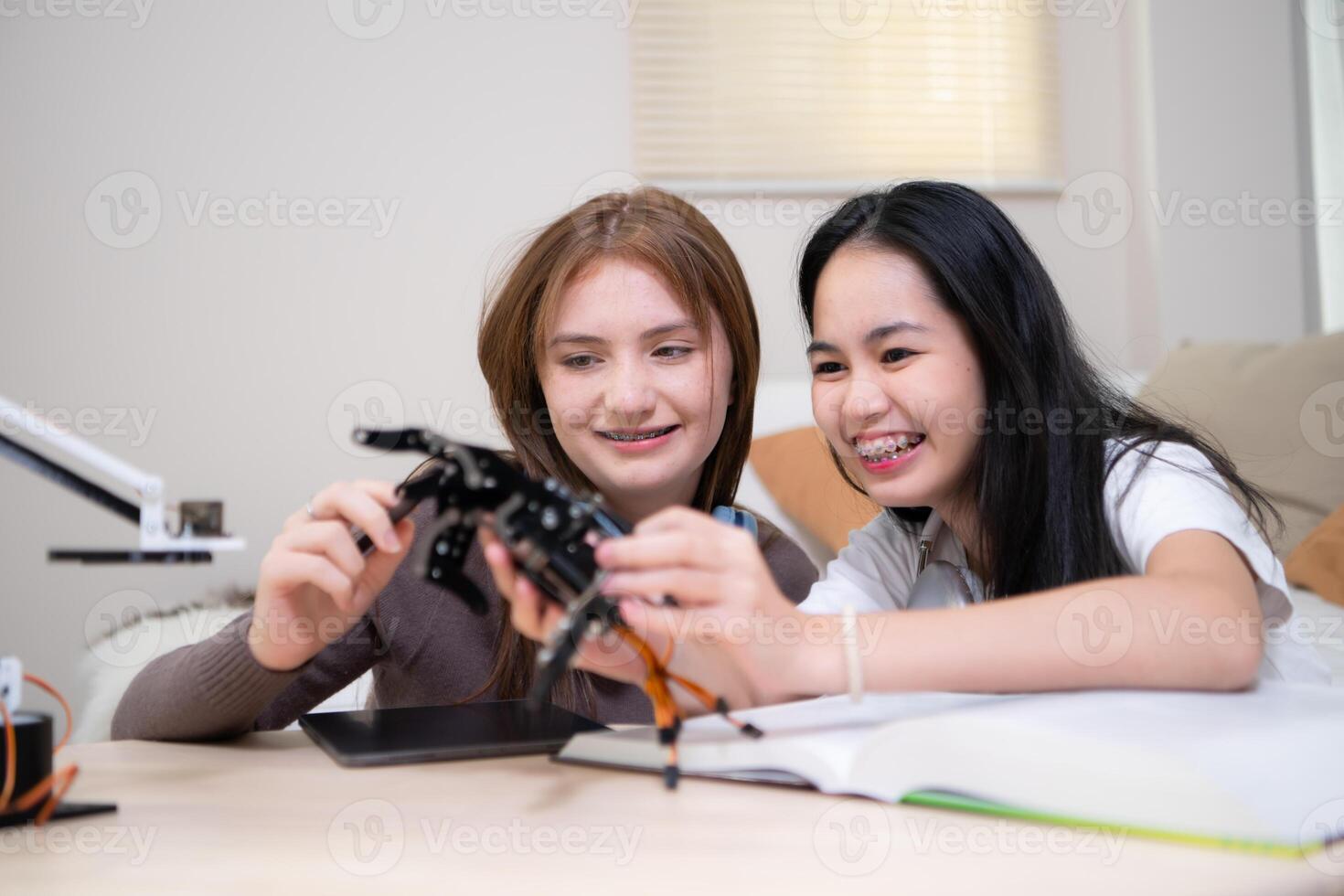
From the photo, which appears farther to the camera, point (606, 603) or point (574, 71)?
point (574, 71)

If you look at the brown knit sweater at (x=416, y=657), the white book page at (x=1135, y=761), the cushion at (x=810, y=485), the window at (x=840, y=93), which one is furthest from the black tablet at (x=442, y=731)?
the window at (x=840, y=93)

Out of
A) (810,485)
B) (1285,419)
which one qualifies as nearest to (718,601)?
(810,485)

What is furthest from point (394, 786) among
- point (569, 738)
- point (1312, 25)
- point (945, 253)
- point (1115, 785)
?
point (1312, 25)

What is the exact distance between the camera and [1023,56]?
250 cm

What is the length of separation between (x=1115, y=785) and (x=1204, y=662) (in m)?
0.24

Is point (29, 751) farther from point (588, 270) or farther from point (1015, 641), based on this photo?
point (588, 270)

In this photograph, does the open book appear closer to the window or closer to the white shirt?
the white shirt

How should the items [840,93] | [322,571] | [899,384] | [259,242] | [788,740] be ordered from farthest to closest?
[840,93], [259,242], [899,384], [322,571], [788,740]

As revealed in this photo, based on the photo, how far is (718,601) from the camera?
636 millimetres

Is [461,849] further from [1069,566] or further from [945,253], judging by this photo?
[945,253]

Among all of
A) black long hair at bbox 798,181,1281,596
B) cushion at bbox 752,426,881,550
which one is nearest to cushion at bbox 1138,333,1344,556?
cushion at bbox 752,426,881,550

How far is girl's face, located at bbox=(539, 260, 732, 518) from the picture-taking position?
3.86 feet

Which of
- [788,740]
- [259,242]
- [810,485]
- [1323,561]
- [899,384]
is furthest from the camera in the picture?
[259,242]

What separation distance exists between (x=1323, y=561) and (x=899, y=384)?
110cm
